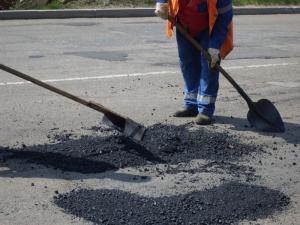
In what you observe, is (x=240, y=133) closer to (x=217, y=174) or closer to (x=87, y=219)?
(x=217, y=174)

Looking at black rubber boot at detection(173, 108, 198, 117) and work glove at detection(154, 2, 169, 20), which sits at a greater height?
work glove at detection(154, 2, 169, 20)

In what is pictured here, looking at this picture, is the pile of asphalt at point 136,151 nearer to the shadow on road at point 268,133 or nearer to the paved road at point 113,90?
the paved road at point 113,90

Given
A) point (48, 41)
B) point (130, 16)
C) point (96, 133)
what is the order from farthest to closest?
point (130, 16) → point (48, 41) → point (96, 133)

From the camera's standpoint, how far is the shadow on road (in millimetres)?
6238

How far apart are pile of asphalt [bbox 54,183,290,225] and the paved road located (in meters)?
0.12

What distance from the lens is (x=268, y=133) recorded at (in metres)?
6.36

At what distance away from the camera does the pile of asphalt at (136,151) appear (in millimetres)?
5238

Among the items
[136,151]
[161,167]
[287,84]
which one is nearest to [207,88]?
[136,151]

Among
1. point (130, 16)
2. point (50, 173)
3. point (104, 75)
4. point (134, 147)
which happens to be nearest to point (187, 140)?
point (134, 147)

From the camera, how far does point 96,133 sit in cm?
603

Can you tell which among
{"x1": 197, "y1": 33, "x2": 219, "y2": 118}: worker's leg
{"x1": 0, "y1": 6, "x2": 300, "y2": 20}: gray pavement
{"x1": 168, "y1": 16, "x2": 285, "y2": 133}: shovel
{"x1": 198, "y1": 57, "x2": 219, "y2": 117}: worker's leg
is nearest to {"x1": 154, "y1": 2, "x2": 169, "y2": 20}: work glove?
{"x1": 168, "y1": 16, "x2": 285, "y2": 133}: shovel

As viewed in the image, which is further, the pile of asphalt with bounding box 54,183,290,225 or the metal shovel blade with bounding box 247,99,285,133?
the metal shovel blade with bounding box 247,99,285,133

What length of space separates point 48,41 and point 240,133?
6133 mm

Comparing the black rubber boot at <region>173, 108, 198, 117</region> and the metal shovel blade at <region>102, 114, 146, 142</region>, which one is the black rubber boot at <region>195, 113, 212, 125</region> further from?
the metal shovel blade at <region>102, 114, 146, 142</region>
